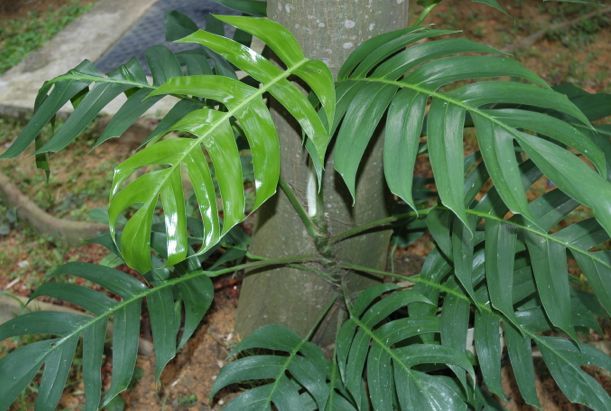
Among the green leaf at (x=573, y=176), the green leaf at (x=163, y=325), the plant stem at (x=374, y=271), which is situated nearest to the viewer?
the green leaf at (x=573, y=176)

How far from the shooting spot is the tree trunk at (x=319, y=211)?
1372 millimetres

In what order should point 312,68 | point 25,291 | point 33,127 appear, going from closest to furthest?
point 312,68, point 33,127, point 25,291

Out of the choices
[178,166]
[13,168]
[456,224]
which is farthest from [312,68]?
[13,168]

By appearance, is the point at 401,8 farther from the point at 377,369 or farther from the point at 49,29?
the point at 49,29

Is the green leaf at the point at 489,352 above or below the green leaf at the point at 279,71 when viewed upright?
below

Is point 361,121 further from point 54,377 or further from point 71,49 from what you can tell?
point 71,49

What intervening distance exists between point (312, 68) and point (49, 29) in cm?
311

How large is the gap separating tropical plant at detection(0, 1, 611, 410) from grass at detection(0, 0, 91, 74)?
2.29 metres

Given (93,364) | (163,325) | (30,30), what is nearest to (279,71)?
(163,325)

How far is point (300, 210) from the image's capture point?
1521 millimetres

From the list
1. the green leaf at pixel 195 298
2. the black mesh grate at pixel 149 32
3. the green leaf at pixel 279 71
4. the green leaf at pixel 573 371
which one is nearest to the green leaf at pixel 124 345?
the green leaf at pixel 195 298

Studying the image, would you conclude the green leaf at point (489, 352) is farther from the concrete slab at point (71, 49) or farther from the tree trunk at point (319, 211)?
the concrete slab at point (71, 49)

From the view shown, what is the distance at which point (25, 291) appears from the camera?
92.6 inches

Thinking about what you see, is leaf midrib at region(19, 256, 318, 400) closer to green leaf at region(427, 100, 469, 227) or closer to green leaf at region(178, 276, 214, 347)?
green leaf at region(178, 276, 214, 347)
